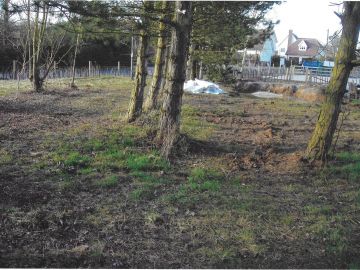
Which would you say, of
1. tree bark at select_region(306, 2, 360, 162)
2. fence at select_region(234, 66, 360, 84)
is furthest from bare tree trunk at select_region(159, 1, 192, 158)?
fence at select_region(234, 66, 360, 84)

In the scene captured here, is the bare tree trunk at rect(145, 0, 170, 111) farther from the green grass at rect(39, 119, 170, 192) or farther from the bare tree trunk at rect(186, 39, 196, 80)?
the bare tree trunk at rect(186, 39, 196, 80)

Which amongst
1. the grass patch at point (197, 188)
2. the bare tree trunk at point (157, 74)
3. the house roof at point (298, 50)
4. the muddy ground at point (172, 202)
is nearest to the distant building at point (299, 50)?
the house roof at point (298, 50)

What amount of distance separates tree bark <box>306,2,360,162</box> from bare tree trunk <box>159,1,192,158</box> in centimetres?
237

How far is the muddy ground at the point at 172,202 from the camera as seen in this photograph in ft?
11.9

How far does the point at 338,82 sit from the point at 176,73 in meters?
2.62

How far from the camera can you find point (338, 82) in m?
6.32

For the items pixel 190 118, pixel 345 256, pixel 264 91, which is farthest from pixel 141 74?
pixel 264 91

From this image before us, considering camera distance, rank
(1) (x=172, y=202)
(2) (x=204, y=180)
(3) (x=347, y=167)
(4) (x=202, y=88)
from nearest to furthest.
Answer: (1) (x=172, y=202) → (2) (x=204, y=180) → (3) (x=347, y=167) → (4) (x=202, y=88)

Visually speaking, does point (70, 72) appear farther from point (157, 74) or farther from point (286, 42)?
point (286, 42)

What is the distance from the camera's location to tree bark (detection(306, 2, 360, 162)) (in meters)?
6.21

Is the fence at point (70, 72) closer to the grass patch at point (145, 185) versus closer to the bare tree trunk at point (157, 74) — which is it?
the bare tree trunk at point (157, 74)

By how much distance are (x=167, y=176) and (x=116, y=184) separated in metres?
0.83

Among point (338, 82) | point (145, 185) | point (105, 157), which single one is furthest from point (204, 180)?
point (338, 82)

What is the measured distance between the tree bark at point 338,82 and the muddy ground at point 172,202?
40cm
